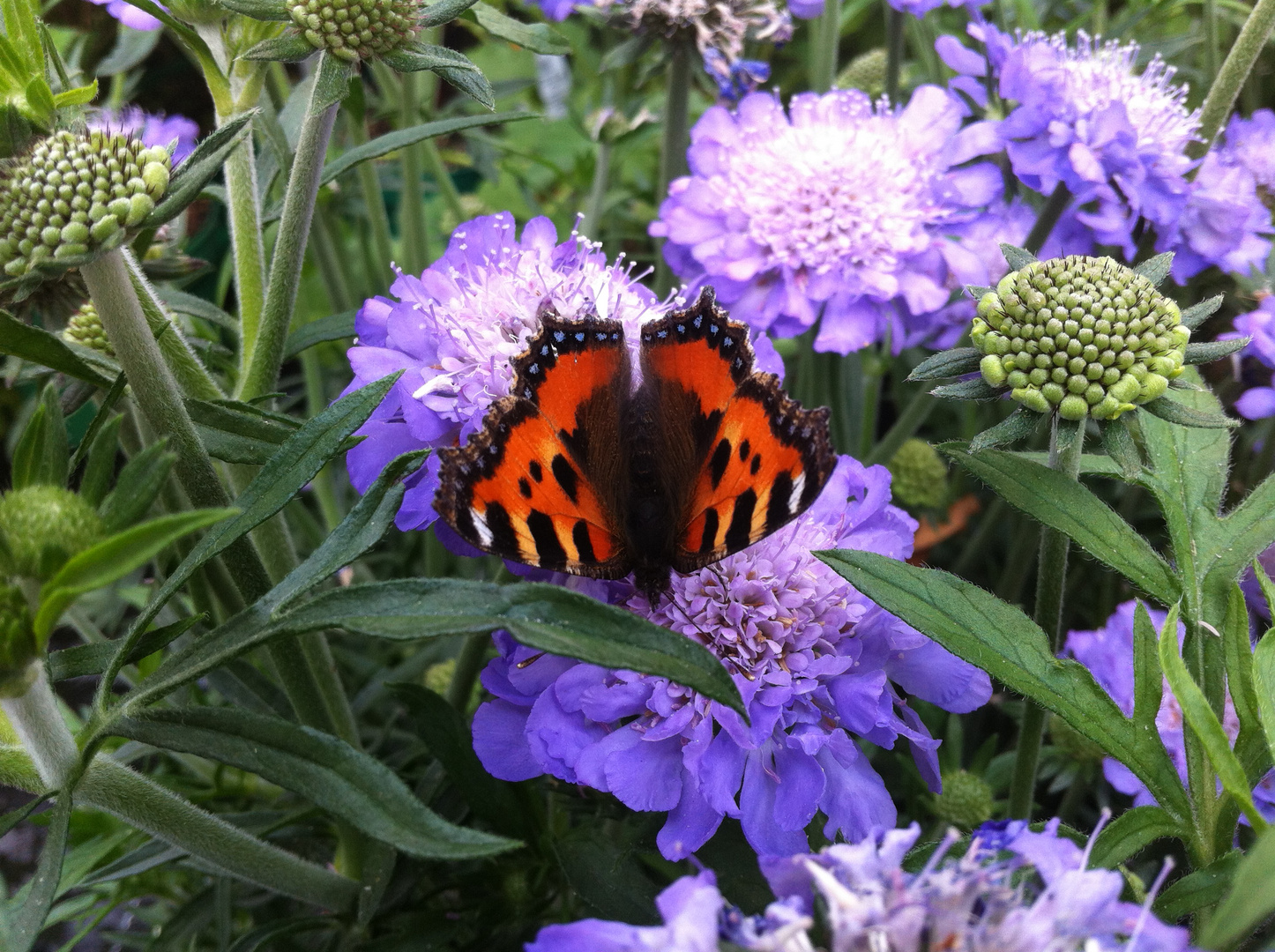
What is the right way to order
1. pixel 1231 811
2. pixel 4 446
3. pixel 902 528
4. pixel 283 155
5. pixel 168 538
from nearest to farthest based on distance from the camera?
pixel 168 538
pixel 1231 811
pixel 902 528
pixel 283 155
pixel 4 446

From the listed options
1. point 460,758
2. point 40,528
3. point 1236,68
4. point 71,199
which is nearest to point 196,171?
point 71,199

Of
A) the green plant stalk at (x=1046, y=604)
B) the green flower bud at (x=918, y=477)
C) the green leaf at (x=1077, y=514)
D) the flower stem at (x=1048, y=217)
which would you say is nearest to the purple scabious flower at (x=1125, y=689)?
the green plant stalk at (x=1046, y=604)

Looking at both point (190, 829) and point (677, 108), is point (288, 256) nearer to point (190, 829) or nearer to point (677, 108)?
point (190, 829)

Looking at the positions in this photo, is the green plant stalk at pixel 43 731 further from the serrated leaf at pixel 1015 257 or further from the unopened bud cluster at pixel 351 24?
the serrated leaf at pixel 1015 257

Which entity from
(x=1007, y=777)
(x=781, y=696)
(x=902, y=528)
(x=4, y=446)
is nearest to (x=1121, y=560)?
(x=902, y=528)

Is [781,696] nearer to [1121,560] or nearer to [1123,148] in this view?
[1121,560]

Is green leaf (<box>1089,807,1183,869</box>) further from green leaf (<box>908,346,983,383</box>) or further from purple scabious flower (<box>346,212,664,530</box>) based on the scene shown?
purple scabious flower (<box>346,212,664,530</box>)
